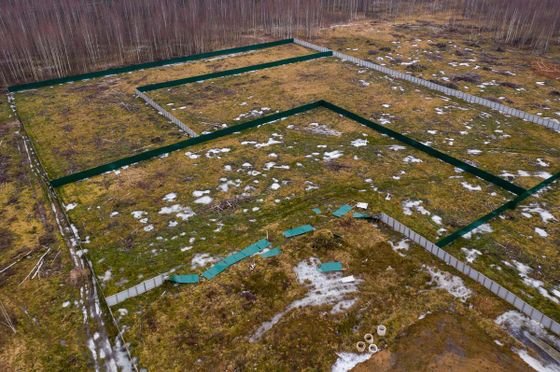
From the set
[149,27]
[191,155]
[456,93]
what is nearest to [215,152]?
[191,155]

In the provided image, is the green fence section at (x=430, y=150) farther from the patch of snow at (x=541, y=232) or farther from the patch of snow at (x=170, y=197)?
the patch of snow at (x=170, y=197)

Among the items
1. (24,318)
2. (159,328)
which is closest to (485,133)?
(159,328)

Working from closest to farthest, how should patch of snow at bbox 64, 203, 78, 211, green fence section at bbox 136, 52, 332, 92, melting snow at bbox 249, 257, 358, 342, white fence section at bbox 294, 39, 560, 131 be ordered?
melting snow at bbox 249, 257, 358, 342, patch of snow at bbox 64, 203, 78, 211, white fence section at bbox 294, 39, 560, 131, green fence section at bbox 136, 52, 332, 92

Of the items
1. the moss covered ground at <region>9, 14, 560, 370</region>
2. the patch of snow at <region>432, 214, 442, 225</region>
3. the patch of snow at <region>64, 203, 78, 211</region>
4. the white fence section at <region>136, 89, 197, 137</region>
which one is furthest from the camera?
the white fence section at <region>136, 89, 197, 137</region>

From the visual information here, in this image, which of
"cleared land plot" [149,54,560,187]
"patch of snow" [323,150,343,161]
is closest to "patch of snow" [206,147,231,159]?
"cleared land plot" [149,54,560,187]

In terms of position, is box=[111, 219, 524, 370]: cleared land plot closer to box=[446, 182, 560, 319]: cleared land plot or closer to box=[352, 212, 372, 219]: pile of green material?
box=[446, 182, 560, 319]: cleared land plot

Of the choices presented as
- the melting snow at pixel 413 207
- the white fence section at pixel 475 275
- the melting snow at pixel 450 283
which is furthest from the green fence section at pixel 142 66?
the melting snow at pixel 450 283

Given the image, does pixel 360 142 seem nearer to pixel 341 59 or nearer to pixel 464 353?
pixel 464 353

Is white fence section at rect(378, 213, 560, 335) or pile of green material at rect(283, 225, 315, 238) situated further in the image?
pile of green material at rect(283, 225, 315, 238)
